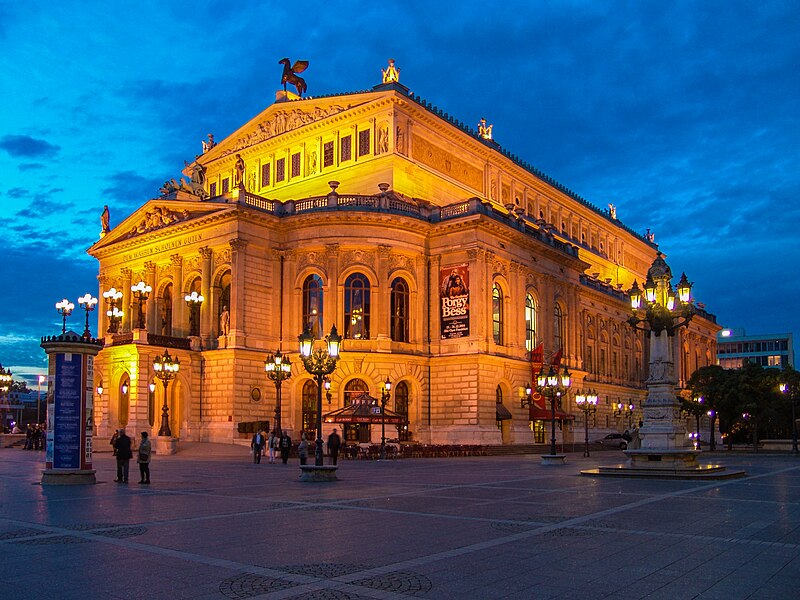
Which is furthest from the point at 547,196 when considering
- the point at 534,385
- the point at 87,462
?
the point at 87,462

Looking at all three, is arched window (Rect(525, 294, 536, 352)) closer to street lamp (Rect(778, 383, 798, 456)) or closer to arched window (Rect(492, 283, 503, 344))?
arched window (Rect(492, 283, 503, 344))

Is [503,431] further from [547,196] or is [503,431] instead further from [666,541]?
[666,541]

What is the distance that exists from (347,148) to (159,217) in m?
15.0

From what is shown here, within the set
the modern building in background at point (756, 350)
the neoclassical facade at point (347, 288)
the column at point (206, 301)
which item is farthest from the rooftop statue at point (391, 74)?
the modern building in background at point (756, 350)

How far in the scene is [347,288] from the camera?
55.5 metres

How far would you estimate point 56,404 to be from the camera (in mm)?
24719

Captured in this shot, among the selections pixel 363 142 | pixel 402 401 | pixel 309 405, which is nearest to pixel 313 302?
pixel 309 405

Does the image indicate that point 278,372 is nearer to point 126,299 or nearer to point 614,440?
point 126,299

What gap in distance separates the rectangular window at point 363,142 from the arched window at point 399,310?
1121 centimetres

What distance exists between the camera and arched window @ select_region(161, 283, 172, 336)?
6091cm

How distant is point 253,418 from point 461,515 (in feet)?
127

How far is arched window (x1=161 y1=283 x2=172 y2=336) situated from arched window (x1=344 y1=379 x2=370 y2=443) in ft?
51.1

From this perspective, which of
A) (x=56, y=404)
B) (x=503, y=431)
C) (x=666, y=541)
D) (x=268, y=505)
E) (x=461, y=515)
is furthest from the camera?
(x=503, y=431)

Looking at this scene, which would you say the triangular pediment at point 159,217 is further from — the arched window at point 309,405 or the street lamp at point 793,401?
the street lamp at point 793,401
